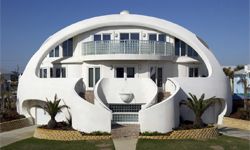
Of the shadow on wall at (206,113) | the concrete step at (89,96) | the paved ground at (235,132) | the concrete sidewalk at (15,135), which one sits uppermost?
the concrete step at (89,96)

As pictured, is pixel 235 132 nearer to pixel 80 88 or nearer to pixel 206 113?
pixel 206 113

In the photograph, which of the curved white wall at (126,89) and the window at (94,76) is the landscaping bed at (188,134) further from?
the window at (94,76)

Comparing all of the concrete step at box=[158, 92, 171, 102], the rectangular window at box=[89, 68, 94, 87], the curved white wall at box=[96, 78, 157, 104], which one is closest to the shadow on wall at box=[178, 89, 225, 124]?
the concrete step at box=[158, 92, 171, 102]

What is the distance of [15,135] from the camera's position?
17.5m

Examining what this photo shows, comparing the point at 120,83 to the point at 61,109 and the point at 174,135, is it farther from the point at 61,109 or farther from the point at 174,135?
the point at 174,135

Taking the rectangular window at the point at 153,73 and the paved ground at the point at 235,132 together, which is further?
the rectangular window at the point at 153,73

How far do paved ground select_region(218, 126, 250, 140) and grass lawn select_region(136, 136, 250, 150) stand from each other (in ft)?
5.03

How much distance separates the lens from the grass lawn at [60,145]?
45.9 ft

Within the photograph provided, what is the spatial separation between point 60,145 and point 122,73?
8091 mm

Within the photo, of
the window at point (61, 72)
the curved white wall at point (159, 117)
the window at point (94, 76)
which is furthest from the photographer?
the window at point (61, 72)

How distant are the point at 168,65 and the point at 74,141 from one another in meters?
9.89

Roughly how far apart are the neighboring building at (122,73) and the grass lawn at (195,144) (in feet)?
4.96

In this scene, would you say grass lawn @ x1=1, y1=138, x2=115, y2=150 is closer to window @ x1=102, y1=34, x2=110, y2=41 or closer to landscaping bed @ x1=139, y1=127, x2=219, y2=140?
landscaping bed @ x1=139, y1=127, x2=219, y2=140

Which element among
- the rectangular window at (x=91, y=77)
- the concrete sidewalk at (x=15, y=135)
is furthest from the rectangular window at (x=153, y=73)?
the concrete sidewalk at (x=15, y=135)
